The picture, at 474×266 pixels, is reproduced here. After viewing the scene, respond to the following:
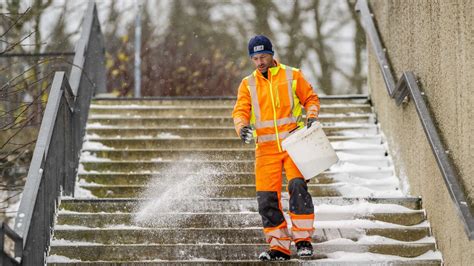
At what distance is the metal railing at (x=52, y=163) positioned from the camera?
6.62 metres

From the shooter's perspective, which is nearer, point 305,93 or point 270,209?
point 270,209

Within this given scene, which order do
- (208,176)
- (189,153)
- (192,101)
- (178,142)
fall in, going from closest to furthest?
(208,176) < (189,153) < (178,142) < (192,101)

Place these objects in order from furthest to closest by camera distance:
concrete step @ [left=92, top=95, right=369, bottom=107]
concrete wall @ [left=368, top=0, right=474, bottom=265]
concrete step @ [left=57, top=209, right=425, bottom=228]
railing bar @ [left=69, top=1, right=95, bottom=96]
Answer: concrete step @ [left=92, top=95, right=369, bottom=107]
railing bar @ [left=69, top=1, right=95, bottom=96]
concrete step @ [left=57, top=209, right=425, bottom=228]
concrete wall @ [left=368, top=0, right=474, bottom=265]

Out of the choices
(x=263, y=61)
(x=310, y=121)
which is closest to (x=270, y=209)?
(x=310, y=121)

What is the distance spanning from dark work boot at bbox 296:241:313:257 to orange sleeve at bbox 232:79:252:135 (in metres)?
0.98

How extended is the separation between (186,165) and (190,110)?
59.6 inches

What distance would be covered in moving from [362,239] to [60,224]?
8.13 ft

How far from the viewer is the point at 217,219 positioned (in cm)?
820

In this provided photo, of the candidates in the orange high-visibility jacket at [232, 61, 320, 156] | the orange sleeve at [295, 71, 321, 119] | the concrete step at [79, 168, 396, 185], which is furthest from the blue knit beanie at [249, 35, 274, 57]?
the concrete step at [79, 168, 396, 185]

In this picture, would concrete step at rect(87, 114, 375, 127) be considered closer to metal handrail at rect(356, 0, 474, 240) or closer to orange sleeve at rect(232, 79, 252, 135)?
metal handrail at rect(356, 0, 474, 240)

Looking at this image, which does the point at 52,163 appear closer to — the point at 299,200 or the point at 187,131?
the point at 299,200

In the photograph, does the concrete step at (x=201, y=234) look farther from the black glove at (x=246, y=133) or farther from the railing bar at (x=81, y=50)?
the railing bar at (x=81, y=50)

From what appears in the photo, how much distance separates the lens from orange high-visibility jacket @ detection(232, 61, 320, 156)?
7445 millimetres

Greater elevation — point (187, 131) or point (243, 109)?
point (187, 131)
